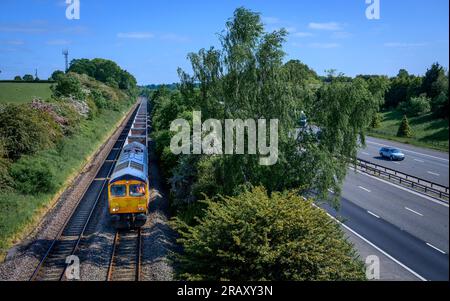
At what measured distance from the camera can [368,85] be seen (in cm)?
1958

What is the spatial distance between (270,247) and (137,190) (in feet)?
41.2

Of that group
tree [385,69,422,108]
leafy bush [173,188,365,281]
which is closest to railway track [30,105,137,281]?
leafy bush [173,188,365,281]

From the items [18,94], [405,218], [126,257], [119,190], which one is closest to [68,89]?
[18,94]

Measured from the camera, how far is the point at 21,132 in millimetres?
32312

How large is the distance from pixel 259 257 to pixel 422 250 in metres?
13.7

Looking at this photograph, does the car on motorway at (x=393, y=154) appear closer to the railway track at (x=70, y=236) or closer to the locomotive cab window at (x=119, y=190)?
the railway track at (x=70, y=236)

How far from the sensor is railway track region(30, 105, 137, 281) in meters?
17.2

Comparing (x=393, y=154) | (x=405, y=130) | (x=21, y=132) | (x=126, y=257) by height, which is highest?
(x=21, y=132)

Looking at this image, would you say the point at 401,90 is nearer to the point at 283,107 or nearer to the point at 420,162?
the point at 420,162

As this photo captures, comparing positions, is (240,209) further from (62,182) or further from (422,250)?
(62,182)

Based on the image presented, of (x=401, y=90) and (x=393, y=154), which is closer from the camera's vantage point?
(x=393, y=154)

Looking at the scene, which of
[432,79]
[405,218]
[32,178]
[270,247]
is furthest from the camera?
[432,79]

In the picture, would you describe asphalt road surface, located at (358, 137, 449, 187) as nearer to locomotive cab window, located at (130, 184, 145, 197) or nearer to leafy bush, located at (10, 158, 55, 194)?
locomotive cab window, located at (130, 184, 145, 197)
